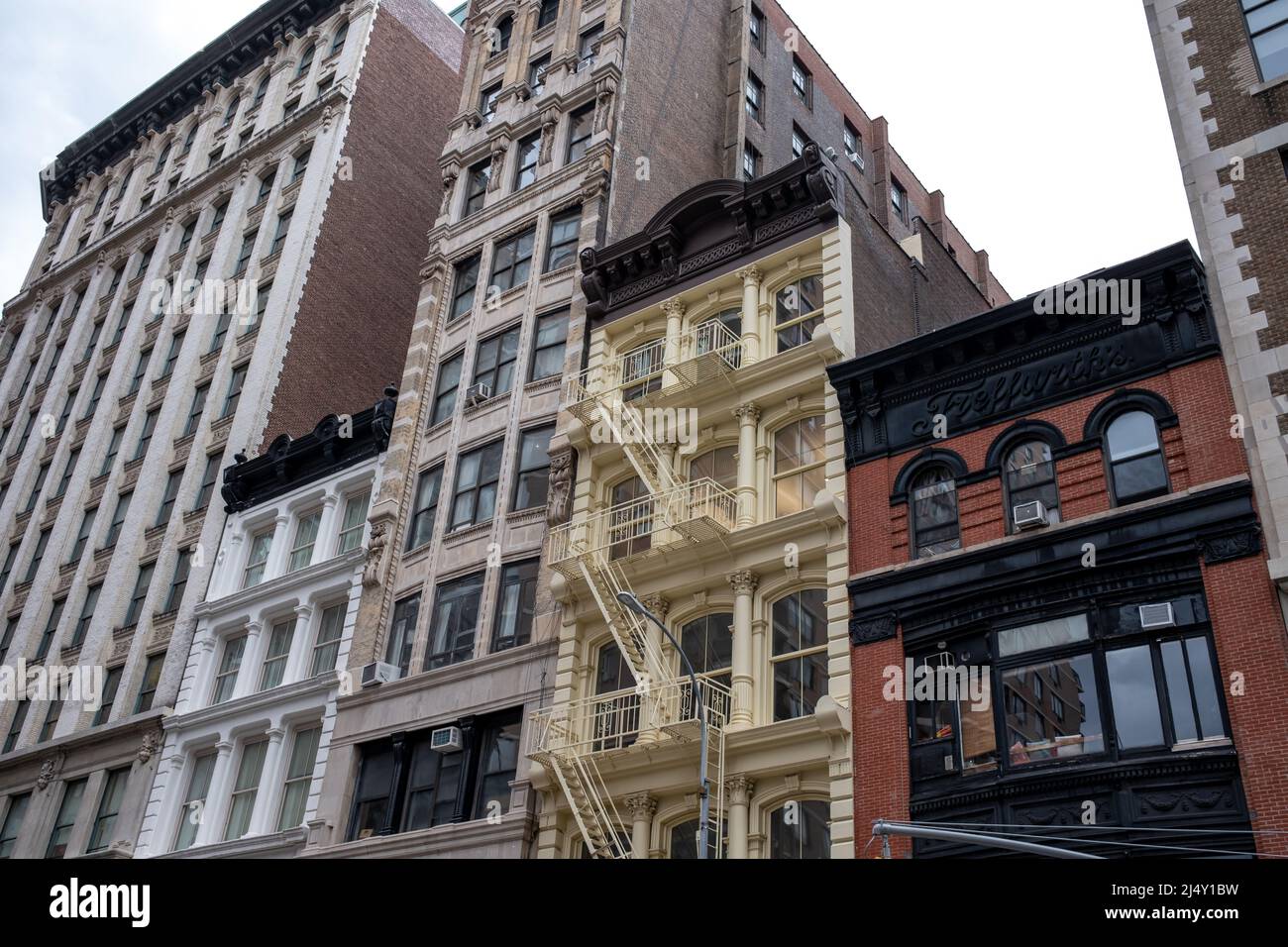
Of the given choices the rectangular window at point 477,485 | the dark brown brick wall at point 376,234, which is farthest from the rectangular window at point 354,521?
the dark brown brick wall at point 376,234

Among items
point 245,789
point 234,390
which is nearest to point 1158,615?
point 245,789

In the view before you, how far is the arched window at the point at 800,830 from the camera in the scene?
22188 mm

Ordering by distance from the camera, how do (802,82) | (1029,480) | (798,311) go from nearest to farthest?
(1029,480) → (798,311) → (802,82)

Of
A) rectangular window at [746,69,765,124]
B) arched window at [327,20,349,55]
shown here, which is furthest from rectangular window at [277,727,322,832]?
arched window at [327,20,349,55]

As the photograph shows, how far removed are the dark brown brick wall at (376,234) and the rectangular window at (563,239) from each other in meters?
13.1

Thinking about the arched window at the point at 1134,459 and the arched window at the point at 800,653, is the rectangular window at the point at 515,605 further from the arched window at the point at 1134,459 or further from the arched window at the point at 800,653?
the arched window at the point at 1134,459

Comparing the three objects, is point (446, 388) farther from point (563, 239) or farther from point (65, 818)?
point (65, 818)

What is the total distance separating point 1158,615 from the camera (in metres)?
19.4

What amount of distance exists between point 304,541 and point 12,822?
44.7 ft

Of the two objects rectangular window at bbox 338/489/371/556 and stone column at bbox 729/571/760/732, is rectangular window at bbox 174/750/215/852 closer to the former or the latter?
rectangular window at bbox 338/489/371/556

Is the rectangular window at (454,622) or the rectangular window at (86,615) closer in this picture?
the rectangular window at (454,622)
